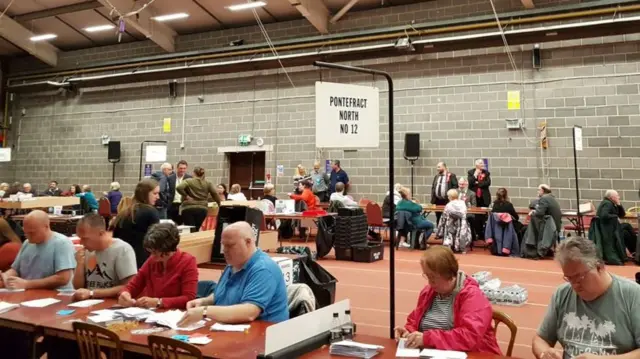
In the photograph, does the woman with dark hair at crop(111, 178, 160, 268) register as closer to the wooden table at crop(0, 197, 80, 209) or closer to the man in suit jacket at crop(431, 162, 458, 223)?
the wooden table at crop(0, 197, 80, 209)

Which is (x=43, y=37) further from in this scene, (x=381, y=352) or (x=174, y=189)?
(x=381, y=352)

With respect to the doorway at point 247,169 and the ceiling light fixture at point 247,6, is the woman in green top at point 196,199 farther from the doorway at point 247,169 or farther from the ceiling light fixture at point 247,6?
the ceiling light fixture at point 247,6

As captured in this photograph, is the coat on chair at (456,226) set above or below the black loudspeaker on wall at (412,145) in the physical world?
below

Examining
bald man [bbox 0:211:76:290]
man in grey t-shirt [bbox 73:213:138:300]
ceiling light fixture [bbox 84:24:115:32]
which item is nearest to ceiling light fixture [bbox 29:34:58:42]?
ceiling light fixture [bbox 84:24:115:32]

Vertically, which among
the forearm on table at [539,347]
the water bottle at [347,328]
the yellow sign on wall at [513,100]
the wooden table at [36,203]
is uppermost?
the yellow sign on wall at [513,100]

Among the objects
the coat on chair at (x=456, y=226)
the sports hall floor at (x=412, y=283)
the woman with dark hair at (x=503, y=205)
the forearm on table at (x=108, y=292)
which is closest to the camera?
the forearm on table at (x=108, y=292)

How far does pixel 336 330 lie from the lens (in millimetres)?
2074

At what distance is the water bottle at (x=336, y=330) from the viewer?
2.04 m

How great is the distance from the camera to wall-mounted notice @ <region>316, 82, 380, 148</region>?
2.62 m

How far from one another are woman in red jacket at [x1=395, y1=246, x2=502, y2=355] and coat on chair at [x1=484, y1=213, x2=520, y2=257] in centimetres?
619

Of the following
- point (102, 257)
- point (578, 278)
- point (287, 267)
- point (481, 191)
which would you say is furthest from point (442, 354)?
point (481, 191)

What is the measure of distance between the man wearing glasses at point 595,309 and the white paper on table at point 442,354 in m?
0.34

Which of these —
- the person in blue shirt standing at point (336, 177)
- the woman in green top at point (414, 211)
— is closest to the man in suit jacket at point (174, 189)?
the person in blue shirt standing at point (336, 177)

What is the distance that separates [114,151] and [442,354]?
43.8 feet
